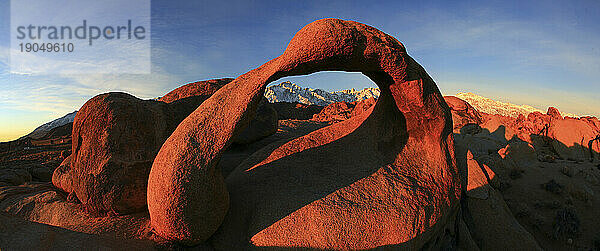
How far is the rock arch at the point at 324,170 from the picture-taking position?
1.86 m

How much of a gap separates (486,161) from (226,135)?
9581 mm

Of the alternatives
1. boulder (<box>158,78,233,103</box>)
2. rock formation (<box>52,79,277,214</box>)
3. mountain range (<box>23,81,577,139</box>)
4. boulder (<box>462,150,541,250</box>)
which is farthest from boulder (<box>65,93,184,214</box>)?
mountain range (<box>23,81,577,139</box>)

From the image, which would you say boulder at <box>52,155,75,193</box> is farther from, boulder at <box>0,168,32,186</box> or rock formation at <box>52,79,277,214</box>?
boulder at <box>0,168,32,186</box>

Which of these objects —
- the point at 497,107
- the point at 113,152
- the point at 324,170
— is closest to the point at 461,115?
the point at 324,170

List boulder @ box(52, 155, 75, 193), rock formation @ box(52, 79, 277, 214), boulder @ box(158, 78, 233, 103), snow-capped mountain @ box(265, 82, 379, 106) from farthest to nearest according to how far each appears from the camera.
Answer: snow-capped mountain @ box(265, 82, 379, 106), boulder @ box(158, 78, 233, 103), boulder @ box(52, 155, 75, 193), rock formation @ box(52, 79, 277, 214)

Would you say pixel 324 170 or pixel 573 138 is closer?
pixel 324 170

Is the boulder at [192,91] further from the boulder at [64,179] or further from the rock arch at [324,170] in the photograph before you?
the boulder at [64,179]

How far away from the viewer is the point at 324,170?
8.57 feet

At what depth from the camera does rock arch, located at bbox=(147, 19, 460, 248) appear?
1.86 meters

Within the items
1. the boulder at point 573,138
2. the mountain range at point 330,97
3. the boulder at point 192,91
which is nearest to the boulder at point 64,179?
the boulder at point 192,91

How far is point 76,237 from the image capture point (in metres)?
1.72

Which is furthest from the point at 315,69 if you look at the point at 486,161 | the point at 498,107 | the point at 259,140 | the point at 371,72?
the point at 498,107

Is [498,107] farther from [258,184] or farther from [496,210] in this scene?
[258,184]

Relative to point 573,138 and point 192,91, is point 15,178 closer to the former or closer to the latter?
point 192,91
